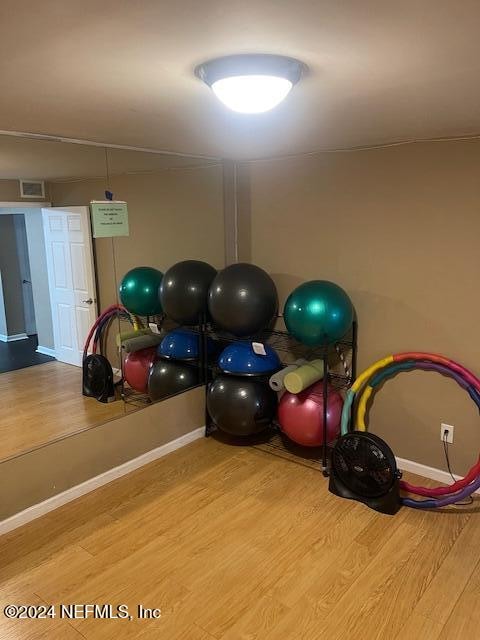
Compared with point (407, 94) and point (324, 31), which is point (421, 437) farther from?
point (324, 31)

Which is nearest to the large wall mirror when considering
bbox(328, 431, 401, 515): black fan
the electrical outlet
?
bbox(328, 431, 401, 515): black fan

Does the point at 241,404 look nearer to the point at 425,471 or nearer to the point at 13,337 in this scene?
the point at 425,471

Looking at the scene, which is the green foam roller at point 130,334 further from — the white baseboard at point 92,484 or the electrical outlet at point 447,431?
the electrical outlet at point 447,431

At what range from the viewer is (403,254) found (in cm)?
302

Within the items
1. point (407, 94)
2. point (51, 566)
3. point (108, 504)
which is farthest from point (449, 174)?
point (51, 566)

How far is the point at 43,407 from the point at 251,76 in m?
2.39

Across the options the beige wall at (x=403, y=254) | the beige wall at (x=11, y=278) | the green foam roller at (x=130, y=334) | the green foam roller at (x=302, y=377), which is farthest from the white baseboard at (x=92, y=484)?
the beige wall at (x=403, y=254)

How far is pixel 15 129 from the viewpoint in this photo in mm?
2461

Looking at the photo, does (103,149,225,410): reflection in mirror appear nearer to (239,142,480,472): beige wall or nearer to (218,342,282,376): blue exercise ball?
(218,342,282,376): blue exercise ball

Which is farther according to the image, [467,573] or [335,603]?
[467,573]

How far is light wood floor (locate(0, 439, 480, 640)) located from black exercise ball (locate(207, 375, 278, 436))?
36 centimetres

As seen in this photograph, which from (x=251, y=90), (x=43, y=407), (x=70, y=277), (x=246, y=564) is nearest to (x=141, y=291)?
(x=70, y=277)

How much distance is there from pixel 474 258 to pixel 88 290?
2.45 metres

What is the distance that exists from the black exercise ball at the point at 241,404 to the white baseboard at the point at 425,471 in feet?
3.07
